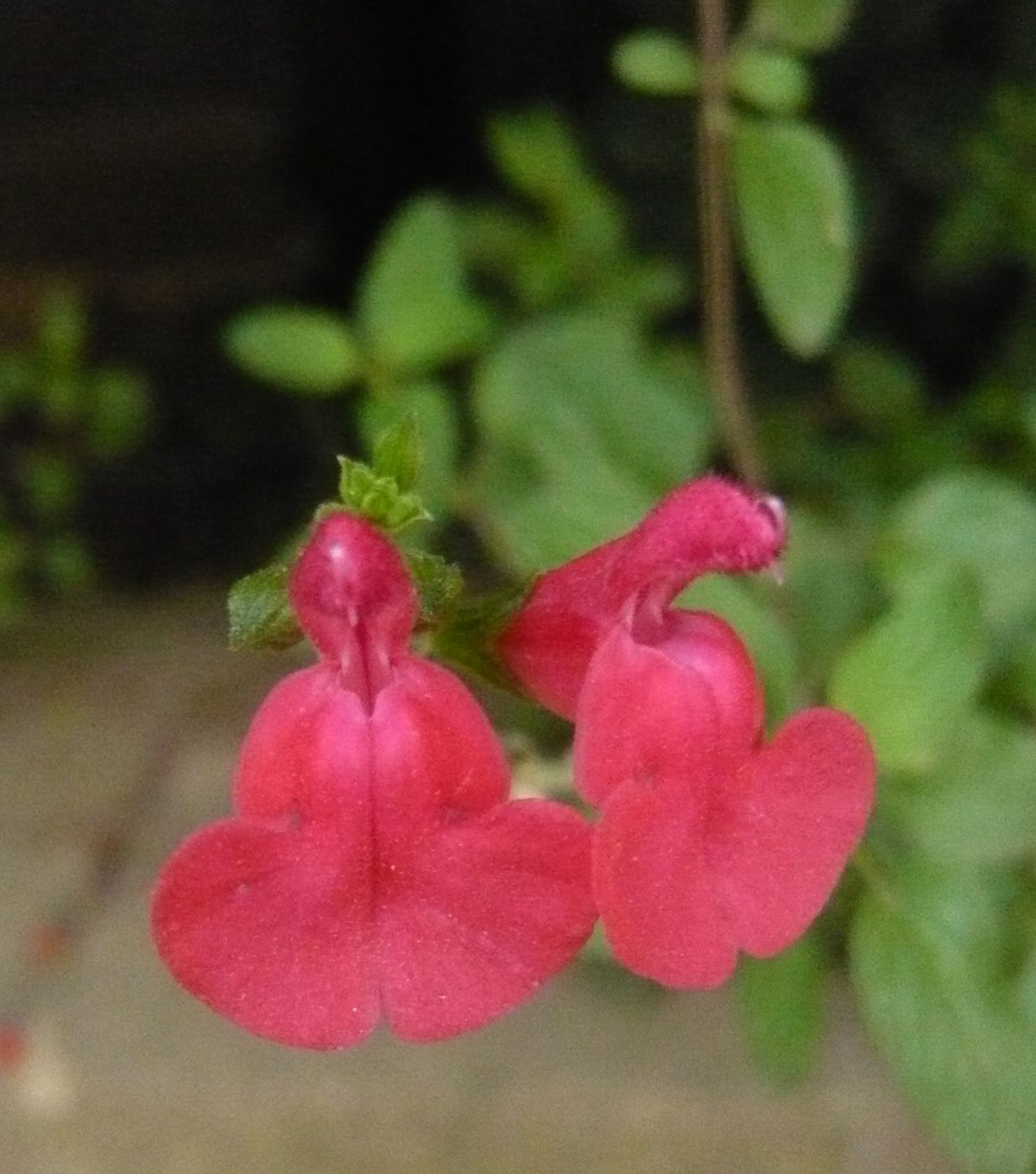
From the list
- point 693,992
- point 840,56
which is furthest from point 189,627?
point 840,56

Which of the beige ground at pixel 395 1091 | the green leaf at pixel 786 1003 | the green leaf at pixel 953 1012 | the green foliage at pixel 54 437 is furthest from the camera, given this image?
the green foliage at pixel 54 437

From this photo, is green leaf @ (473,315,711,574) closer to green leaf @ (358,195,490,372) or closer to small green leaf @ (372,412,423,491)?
green leaf @ (358,195,490,372)

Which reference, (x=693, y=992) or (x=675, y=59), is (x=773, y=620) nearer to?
(x=675, y=59)

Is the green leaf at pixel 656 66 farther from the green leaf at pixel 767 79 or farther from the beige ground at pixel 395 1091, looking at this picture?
the beige ground at pixel 395 1091

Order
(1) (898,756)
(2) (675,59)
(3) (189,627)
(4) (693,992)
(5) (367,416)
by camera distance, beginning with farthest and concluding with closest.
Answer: (3) (189,627) < (4) (693,992) < (5) (367,416) < (2) (675,59) < (1) (898,756)

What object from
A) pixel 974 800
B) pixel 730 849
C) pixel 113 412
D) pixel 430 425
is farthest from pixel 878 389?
pixel 730 849

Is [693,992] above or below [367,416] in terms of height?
below

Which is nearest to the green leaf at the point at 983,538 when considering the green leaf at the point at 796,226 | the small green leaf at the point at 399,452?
the green leaf at the point at 796,226
